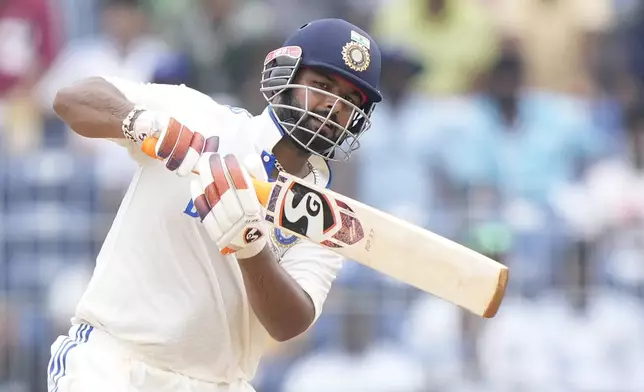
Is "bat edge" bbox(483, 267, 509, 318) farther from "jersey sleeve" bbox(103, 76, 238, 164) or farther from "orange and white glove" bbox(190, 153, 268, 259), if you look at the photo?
"jersey sleeve" bbox(103, 76, 238, 164)

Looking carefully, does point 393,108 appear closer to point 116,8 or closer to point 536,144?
point 536,144

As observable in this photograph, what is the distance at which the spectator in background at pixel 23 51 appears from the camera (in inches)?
289

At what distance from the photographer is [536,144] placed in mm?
7160

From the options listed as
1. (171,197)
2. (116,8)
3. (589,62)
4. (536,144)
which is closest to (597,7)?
(589,62)

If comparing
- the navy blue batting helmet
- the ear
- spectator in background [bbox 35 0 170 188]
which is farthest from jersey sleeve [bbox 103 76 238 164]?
spectator in background [bbox 35 0 170 188]

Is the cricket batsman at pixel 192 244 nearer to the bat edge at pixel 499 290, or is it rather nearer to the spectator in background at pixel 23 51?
the bat edge at pixel 499 290

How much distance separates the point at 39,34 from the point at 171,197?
4.52 metres

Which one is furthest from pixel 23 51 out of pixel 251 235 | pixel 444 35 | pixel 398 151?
pixel 251 235

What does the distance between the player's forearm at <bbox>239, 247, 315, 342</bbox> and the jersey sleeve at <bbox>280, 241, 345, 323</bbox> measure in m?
0.08

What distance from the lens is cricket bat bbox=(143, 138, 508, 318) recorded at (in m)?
3.08

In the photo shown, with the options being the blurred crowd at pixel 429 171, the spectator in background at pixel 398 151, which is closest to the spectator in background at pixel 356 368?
the blurred crowd at pixel 429 171

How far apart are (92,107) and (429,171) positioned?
162 inches

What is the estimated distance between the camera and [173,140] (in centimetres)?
293

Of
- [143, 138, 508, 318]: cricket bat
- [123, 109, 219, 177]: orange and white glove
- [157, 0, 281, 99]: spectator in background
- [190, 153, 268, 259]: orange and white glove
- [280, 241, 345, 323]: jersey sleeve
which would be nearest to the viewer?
[190, 153, 268, 259]: orange and white glove
